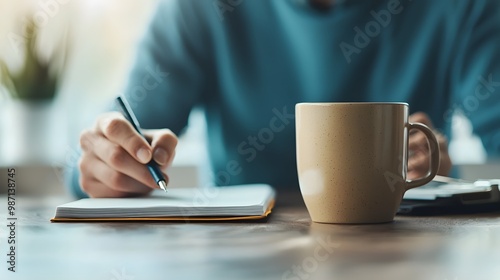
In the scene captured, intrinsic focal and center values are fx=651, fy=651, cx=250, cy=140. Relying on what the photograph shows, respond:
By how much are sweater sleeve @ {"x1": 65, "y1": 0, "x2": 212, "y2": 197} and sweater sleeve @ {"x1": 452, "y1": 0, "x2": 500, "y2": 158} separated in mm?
663

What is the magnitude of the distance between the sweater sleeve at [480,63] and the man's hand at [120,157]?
0.97 metres

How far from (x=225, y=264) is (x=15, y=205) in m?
0.55

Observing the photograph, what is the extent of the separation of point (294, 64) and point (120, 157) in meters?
0.83

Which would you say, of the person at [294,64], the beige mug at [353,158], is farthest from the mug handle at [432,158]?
the person at [294,64]

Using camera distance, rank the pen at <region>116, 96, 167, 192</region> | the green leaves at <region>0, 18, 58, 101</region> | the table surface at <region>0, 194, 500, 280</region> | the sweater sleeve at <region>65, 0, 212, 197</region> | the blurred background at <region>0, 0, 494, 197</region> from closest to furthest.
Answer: the table surface at <region>0, 194, 500, 280</region> → the pen at <region>116, 96, 167, 192</region> → the sweater sleeve at <region>65, 0, 212, 197</region> → the green leaves at <region>0, 18, 58, 101</region> → the blurred background at <region>0, 0, 494, 197</region>

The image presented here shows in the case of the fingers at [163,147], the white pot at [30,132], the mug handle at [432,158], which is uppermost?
the mug handle at [432,158]

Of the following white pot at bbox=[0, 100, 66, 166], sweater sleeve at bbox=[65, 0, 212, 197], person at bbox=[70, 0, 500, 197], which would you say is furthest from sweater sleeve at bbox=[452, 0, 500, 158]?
white pot at bbox=[0, 100, 66, 166]

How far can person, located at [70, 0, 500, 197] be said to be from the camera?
1.61m

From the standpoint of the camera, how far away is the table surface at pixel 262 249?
0.45 meters

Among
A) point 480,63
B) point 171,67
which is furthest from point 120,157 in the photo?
point 480,63

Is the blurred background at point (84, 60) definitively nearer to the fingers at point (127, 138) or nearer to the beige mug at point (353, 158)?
the fingers at point (127, 138)

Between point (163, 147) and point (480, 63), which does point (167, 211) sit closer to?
point (163, 147)

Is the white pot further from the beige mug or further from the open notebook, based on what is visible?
the beige mug

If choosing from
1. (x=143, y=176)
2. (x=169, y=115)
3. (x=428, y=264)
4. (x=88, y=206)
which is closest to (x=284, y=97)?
(x=169, y=115)
